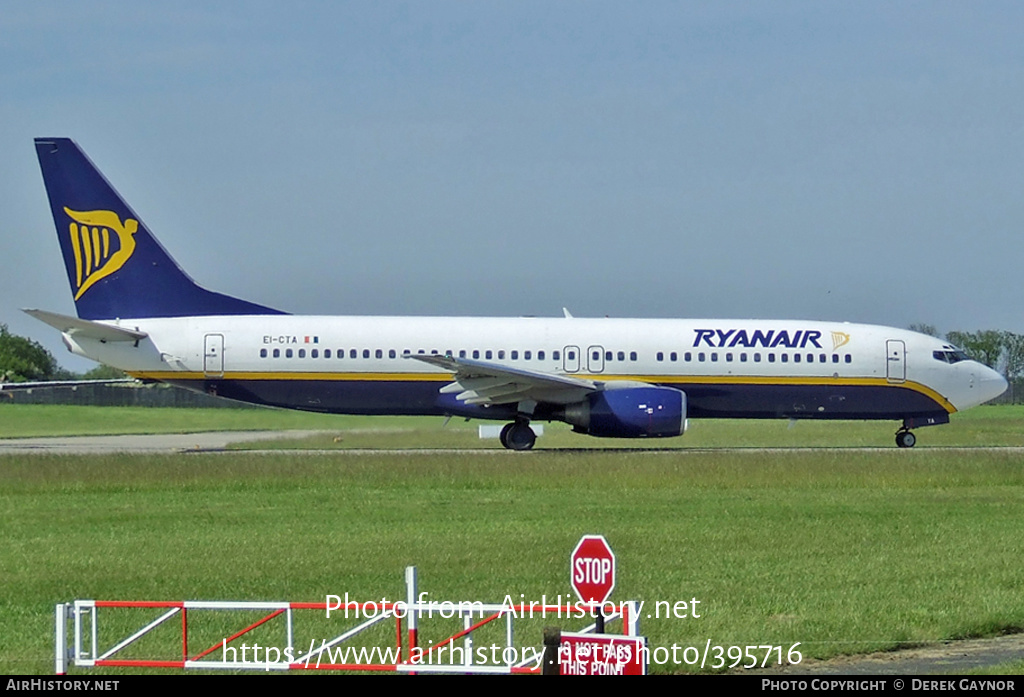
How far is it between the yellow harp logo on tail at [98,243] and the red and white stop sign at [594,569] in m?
27.3

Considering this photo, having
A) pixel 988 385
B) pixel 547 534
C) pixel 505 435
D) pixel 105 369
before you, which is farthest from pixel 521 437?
pixel 105 369

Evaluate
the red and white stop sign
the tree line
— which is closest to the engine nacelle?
the red and white stop sign

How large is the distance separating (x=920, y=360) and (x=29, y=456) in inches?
816

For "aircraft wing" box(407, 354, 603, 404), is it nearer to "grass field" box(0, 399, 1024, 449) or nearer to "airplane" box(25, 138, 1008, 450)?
"airplane" box(25, 138, 1008, 450)

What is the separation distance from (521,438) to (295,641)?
22.8m

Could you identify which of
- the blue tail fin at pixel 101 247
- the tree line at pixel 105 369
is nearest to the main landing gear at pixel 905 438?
the blue tail fin at pixel 101 247

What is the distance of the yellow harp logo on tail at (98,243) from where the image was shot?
110 feet

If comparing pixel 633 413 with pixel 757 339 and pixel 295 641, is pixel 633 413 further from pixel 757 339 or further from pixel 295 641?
pixel 295 641

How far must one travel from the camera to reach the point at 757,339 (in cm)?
3406

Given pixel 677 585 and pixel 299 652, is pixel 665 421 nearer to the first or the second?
pixel 677 585

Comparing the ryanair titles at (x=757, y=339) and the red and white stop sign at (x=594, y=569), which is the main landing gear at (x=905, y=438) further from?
the red and white stop sign at (x=594, y=569)

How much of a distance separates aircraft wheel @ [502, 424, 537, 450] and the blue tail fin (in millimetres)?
7838

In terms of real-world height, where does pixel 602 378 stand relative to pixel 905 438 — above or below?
above

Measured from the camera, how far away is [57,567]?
1523cm
